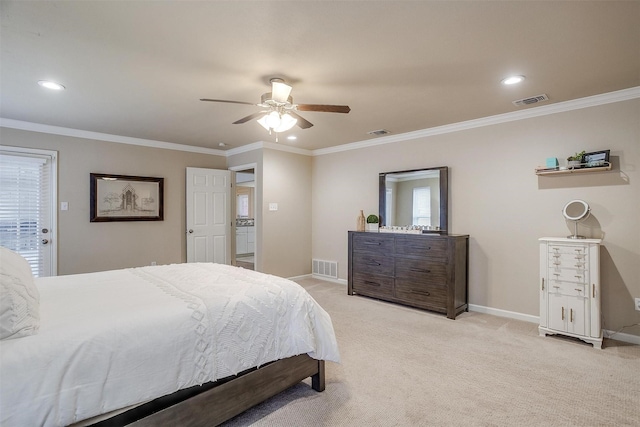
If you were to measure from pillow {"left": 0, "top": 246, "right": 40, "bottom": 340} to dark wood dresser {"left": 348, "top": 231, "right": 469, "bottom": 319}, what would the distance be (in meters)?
3.61

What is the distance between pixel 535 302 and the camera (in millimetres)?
3500

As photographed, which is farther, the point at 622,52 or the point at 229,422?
the point at 622,52

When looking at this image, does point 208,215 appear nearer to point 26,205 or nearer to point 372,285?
point 26,205

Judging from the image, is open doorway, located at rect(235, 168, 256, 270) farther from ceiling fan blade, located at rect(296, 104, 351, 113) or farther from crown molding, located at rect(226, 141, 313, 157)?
ceiling fan blade, located at rect(296, 104, 351, 113)

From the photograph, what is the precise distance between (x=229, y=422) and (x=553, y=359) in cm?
266

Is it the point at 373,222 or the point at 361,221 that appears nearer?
the point at 373,222

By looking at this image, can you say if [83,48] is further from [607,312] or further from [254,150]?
[607,312]

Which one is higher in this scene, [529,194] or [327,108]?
[327,108]

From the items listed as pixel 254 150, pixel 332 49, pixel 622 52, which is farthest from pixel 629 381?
pixel 254 150

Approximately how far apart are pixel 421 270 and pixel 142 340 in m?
3.26

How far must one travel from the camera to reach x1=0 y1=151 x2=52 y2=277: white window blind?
3.89m

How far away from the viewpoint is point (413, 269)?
4004 millimetres

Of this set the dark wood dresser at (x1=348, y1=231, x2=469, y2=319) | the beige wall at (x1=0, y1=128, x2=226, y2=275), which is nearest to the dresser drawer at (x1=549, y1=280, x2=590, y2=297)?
the dark wood dresser at (x1=348, y1=231, x2=469, y2=319)

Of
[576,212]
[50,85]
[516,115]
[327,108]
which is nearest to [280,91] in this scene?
[327,108]
